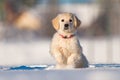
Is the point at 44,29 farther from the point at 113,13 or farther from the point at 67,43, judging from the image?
the point at 67,43

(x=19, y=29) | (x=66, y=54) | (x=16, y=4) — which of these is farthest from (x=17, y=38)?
(x=66, y=54)

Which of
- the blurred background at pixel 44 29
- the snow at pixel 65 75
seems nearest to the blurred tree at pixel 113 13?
the blurred background at pixel 44 29

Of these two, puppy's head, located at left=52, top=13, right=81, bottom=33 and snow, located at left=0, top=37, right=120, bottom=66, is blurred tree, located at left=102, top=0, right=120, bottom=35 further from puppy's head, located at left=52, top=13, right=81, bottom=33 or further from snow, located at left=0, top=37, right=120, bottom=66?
puppy's head, located at left=52, top=13, right=81, bottom=33

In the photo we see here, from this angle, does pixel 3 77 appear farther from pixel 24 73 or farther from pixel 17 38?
pixel 17 38

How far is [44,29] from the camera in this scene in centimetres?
751

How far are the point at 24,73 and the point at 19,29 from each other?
6.78 m

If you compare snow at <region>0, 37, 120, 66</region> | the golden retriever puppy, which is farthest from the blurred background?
the golden retriever puppy

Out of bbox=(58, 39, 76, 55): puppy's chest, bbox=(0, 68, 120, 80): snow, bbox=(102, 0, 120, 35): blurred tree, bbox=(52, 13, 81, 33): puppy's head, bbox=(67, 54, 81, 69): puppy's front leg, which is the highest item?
bbox=(102, 0, 120, 35): blurred tree

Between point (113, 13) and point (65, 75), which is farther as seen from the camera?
point (113, 13)

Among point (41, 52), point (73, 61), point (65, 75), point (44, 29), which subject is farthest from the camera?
point (44, 29)

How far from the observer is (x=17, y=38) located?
21.9 ft

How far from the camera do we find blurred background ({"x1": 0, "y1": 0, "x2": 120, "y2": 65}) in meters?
5.28

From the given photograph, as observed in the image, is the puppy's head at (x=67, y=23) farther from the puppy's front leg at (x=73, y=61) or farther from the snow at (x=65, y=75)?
the snow at (x=65, y=75)

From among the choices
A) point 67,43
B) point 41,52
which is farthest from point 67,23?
point 41,52
